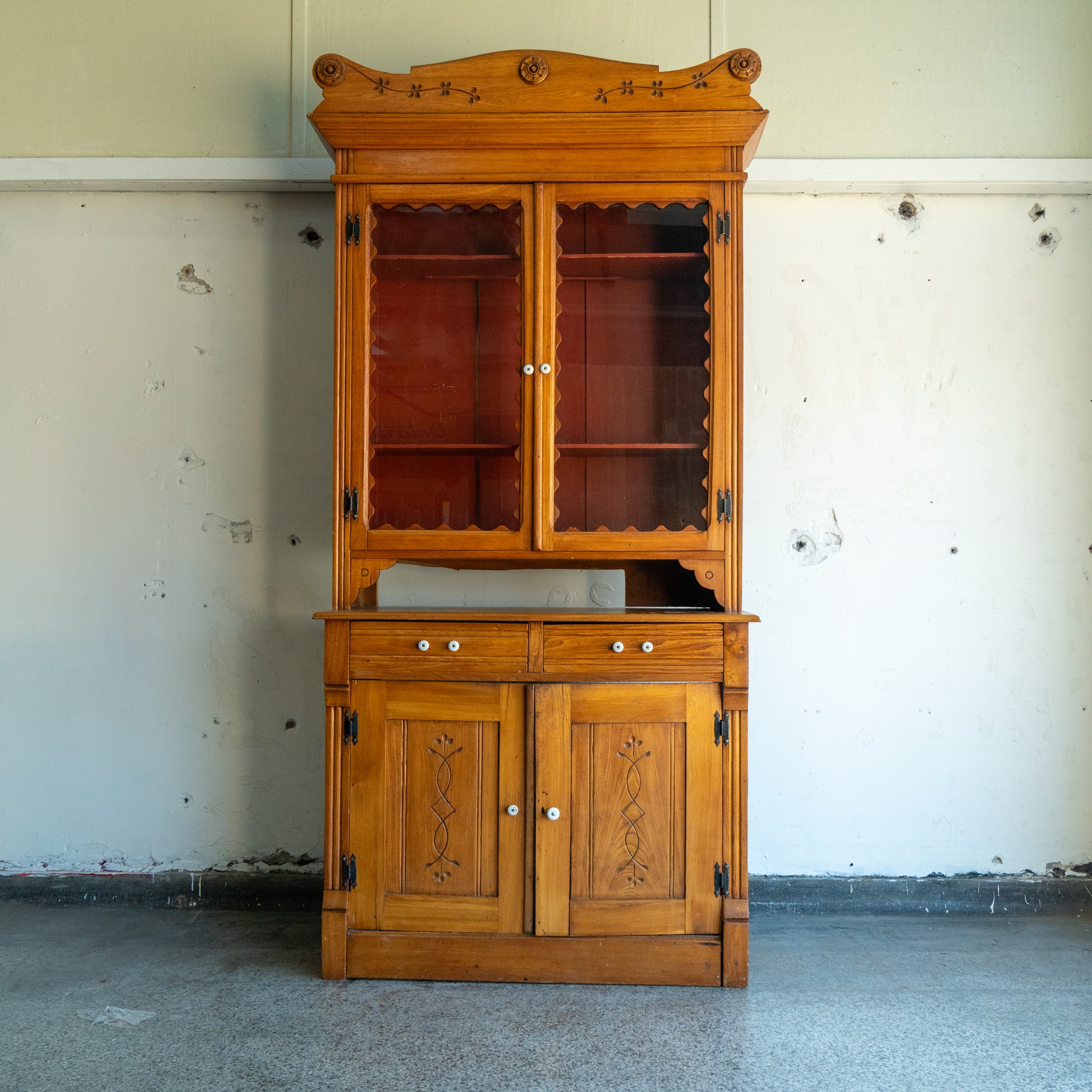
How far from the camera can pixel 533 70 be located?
221 centimetres

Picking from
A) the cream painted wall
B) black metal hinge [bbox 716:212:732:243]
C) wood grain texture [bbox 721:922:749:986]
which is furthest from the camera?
the cream painted wall

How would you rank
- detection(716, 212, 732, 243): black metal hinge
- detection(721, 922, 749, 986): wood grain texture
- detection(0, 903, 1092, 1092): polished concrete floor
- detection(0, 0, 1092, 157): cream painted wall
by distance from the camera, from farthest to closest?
detection(0, 0, 1092, 157): cream painted wall → detection(716, 212, 732, 243): black metal hinge → detection(721, 922, 749, 986): wood grain texture → detection(0, 903, 1092, 1092): polished concrete floor

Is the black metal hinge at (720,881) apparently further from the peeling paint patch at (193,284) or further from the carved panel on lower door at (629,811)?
the peeling paint patch at (193,284)

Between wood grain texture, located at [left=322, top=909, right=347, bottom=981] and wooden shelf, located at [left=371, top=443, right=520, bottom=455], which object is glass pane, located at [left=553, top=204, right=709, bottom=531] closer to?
wooden shelf, located at [left=371, top=443, right=520, bottom=455]

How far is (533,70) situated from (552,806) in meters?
1.94

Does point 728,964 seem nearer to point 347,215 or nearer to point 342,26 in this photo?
point 347,215

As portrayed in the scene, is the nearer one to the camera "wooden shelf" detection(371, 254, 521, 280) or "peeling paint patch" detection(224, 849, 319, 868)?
"wooden shelf" detection(371, 254, 521, 280)

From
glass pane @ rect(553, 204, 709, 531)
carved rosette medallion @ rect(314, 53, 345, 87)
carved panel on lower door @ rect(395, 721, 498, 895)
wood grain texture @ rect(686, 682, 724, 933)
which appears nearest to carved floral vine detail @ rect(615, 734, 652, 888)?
wood grain texture @ rect(686, 682, 724, 933)

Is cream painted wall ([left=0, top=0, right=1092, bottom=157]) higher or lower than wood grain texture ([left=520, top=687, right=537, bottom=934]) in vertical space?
higher

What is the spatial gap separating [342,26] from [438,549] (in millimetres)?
1813

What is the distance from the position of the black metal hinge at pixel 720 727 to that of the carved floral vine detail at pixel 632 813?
176mm

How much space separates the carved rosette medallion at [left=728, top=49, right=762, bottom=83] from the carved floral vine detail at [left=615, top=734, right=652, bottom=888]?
177 centimetres

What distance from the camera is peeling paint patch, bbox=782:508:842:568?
2744 mm

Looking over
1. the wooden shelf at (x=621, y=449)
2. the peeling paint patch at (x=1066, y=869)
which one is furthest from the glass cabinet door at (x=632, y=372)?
the peeling paint patch at (x=1066, y=869)
